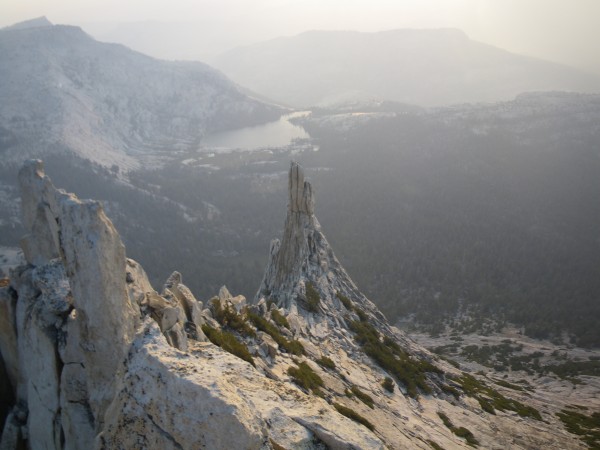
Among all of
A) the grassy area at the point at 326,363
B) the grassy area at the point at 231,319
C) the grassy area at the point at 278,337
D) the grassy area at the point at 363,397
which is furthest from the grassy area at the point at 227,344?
the grassy area at the point at 363,397

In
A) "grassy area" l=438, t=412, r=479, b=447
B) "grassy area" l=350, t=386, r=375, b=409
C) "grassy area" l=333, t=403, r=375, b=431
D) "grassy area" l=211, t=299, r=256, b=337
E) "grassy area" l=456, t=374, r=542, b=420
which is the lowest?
"grassy area" l=456, t=374, r=542, b=420

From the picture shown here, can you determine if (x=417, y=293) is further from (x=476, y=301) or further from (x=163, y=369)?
(x=163, y=369)

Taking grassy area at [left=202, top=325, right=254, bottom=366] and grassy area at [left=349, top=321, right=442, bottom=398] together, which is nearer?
grassy area at [left=202, top=325, right=254, bottom=366]

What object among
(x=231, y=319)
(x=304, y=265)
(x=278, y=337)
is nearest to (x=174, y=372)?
(x=231, y=319)

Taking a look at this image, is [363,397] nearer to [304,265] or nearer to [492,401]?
[492,401]

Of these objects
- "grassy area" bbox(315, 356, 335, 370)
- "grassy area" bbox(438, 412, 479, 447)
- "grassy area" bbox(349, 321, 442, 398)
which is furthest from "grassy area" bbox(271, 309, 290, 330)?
"grassy area" bbox(438, 412, 479, 447)

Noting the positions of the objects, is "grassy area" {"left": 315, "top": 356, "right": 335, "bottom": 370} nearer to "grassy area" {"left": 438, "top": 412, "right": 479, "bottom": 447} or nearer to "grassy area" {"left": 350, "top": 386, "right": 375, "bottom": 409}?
"grassy area" {"left": 350, "top": 386, "right": 375, "bottom": 409}

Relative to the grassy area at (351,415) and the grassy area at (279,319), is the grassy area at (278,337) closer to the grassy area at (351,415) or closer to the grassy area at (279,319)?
the grassy area at (279,319)

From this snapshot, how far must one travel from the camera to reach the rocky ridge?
44.7ft

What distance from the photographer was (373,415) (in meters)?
28.5

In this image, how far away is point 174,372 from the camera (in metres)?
13.9

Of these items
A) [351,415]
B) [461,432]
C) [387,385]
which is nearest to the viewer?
[351,415]

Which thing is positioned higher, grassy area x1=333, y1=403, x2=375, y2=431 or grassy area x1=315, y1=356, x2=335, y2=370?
grassy area x1=333, y1=403, x2=375, y2=431

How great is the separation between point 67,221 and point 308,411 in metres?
14.0
